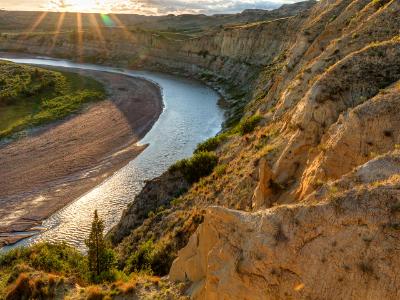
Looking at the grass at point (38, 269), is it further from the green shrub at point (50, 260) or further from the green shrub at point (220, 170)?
the green shrub at point (220, 170)

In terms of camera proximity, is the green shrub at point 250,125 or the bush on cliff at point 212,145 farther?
the bush on cliff at point 212,145

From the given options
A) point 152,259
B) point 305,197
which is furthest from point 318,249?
A: point 152,259

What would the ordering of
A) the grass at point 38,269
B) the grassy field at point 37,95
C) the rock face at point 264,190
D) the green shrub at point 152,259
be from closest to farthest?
the rock face at point 264,190 → the grass at point 38,269 → the green shrub at point 152,259 → the grassy field at point 37,95

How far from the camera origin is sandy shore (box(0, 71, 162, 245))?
115 feet

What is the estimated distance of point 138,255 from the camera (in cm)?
2173

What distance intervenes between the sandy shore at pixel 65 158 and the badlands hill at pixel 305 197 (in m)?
9.97

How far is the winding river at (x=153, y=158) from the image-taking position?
1266 inches

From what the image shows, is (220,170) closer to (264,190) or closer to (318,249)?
(264,190)

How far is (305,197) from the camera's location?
13188 mm

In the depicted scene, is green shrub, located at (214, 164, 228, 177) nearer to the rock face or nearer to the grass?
the rock face

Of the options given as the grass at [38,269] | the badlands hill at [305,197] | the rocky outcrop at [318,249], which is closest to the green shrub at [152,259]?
the badlands hill at [305,197]

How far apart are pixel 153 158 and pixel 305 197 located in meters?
33.9

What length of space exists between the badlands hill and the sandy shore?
997 centimetres

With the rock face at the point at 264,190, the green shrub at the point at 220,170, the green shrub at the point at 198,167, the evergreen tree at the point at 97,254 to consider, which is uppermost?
the rock face at the point at 264,190
